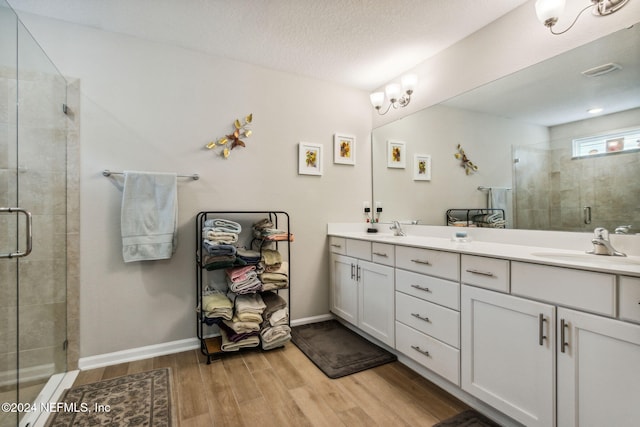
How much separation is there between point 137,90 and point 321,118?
5.17ft

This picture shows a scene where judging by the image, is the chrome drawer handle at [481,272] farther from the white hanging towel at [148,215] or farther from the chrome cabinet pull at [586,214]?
the white hanging towel at [148,215]

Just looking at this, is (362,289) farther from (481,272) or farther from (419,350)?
(481,272)

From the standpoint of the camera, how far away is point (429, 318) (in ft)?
6.07

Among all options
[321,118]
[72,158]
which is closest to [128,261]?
Answer: [72,158]

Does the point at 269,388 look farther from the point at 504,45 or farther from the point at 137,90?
the point at 504,45

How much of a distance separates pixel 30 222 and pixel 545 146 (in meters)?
2.80

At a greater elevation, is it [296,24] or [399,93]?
[296,24]

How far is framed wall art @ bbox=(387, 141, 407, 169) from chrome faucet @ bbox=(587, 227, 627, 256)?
1613 mm

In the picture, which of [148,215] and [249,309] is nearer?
[148,215]

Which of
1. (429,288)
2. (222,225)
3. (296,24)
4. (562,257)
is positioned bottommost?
(429,288)

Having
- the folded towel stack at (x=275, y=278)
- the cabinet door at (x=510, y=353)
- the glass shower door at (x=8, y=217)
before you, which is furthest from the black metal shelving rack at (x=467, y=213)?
the glass shower door at (x=8, y=217)

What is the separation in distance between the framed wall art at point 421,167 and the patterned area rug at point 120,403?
2.47m

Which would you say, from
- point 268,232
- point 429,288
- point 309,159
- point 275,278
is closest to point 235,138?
point 309,159

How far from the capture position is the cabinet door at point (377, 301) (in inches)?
85.5
